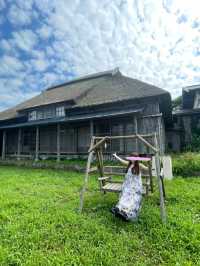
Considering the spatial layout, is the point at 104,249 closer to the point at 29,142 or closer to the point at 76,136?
the point at 76,136

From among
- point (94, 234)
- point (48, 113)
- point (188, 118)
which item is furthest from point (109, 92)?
point (94, 234)

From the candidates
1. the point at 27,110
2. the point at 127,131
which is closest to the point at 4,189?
the point at 127,131

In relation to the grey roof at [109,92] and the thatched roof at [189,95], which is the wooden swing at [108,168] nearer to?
the grey roof at [109,92]

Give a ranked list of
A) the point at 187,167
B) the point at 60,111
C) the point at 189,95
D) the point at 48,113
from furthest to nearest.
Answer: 1. the point at 48,113
2. the point at 60,111
3. the point at 189,95
4. the point at 187,167

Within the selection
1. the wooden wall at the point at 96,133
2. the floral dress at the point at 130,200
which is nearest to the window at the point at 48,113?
the wooden wall at the point at 96,133

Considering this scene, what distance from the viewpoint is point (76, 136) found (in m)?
15.0

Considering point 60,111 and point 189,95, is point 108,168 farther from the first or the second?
point 189,95

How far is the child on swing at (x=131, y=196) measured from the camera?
375 centimetres

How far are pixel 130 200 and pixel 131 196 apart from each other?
0.09m

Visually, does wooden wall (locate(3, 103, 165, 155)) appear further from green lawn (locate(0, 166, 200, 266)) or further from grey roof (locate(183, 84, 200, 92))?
green lawn (locate(0, 166, 200, 266))

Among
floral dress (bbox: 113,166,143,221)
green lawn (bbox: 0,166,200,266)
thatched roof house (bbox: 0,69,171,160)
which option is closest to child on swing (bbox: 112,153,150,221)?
floral dress (bbox: 113,166,143,221)

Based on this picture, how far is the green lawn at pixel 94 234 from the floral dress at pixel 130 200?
199 mm

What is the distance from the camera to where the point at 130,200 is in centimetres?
383

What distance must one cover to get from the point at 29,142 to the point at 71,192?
510 inches
